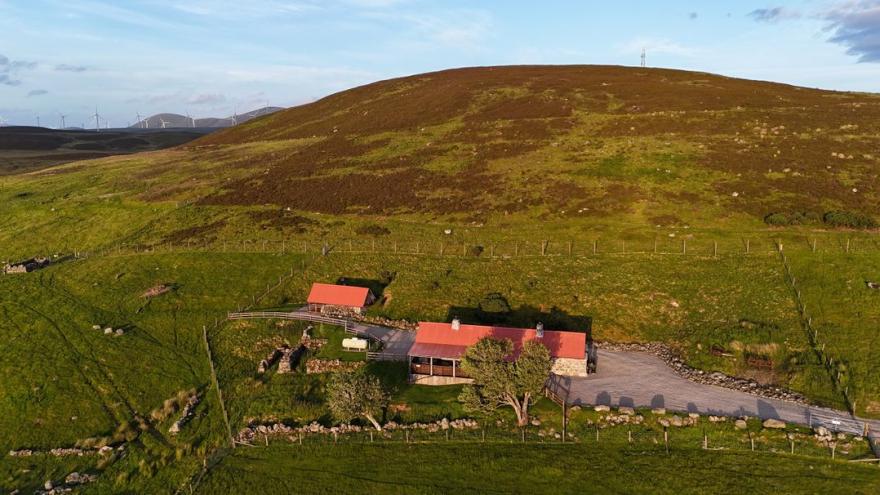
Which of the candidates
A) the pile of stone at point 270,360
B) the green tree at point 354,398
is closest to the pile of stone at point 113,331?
the pile of stone at point 270,360

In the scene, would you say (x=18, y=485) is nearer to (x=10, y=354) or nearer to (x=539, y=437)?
(x=10, y=354)

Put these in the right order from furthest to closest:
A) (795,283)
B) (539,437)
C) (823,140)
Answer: (823,140) → (795,283) → (539,437)

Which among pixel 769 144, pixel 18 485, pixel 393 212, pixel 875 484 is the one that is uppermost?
pixel 769 144

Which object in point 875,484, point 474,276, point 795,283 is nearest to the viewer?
point 875,484

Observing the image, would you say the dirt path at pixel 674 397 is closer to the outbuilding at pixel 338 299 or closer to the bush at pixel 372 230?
the outbuilding at pixel 338 299

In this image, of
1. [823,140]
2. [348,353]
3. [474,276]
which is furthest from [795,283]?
[823,140]

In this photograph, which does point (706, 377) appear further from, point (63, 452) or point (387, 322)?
point (63, 452)

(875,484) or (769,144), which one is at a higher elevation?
(769,144)
